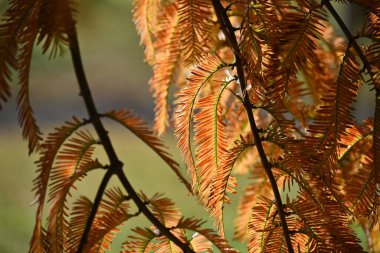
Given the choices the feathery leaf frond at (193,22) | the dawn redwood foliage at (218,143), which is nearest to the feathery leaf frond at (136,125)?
the dawn redwood foliage at (218,143)

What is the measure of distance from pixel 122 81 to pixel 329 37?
602cm

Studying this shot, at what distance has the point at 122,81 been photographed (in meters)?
6.84

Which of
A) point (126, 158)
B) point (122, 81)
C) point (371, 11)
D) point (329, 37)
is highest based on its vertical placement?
point (122, 81)

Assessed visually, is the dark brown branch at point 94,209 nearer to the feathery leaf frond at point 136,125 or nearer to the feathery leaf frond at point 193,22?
the feathery leaf frond at point 136,125

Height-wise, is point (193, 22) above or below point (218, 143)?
above

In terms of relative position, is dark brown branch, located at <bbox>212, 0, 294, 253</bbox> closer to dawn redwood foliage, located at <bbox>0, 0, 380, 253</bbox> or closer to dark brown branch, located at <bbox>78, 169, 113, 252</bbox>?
dawn redwood foliage, located at <bbox>0, 0, 380, 253</bbox>

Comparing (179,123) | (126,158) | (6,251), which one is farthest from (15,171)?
(179,123)

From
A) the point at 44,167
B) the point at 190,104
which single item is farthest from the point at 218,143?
the point at 44,167

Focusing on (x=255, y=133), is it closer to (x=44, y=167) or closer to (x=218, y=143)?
(x=218, y=143)

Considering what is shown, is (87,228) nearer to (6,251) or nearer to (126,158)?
(6,251)

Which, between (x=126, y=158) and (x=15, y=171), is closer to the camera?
(x=15, y=171)

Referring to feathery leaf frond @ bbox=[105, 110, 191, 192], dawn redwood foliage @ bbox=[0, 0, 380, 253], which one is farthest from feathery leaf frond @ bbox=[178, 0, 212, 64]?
feathery leaf frond @ bbox=[105, 110, 191, 192]

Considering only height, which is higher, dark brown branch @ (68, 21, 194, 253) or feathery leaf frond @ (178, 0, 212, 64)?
feathery leaf frond @ (178, 0, 212, 64)

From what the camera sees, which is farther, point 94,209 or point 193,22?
point 193,22
